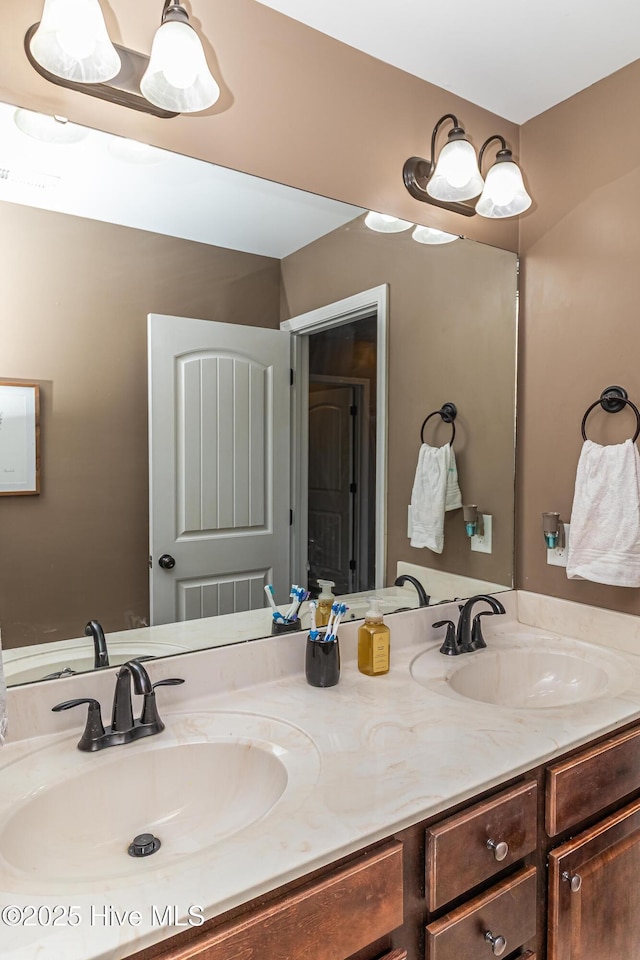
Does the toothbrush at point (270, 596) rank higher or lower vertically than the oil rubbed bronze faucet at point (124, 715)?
higher

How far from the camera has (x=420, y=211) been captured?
1.71m

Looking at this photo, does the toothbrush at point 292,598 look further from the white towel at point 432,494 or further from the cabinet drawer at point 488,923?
the cabinet drawer at point 488,923

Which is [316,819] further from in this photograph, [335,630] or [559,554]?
[559,554]

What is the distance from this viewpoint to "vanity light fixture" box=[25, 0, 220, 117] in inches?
42.1

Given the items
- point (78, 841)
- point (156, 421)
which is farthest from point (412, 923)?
point (156, 421)

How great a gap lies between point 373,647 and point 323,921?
2.13 feet

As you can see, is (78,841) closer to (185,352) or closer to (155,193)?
(185,352)

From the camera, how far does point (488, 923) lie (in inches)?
39.6

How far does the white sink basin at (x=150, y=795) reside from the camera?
0.88 metres

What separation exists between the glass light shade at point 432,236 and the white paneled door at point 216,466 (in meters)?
0.56

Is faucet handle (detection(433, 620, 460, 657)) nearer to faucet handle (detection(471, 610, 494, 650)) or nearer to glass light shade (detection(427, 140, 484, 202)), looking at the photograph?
faucet handle (detection(471, 610, 494, 650))

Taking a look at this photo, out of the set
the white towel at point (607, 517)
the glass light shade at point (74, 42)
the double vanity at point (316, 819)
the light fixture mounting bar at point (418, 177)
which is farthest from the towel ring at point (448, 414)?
the glass light shade at point (74, 42)

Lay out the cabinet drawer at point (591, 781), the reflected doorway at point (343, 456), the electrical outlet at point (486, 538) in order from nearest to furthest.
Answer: the cabinet drawer at point (591, 781) → the reflected doorway at point (343, 456) → the electrical outlet at point (486, 538)

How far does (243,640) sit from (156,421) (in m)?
0.52
